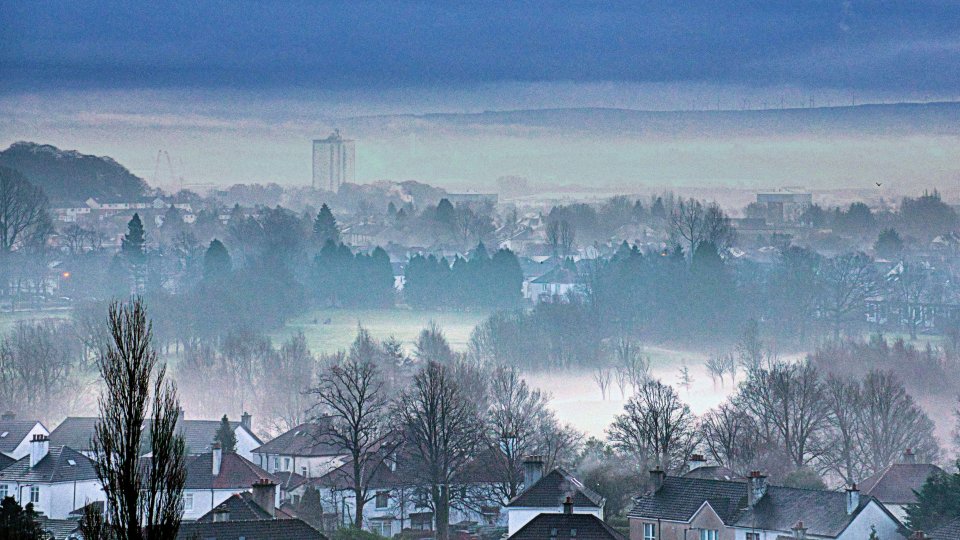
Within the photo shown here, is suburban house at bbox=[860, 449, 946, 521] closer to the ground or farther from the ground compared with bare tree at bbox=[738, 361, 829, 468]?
farther from the ground

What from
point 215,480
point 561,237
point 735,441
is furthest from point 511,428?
point 561,237

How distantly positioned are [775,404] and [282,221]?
76.1 meters

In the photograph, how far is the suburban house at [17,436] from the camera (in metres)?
49.6

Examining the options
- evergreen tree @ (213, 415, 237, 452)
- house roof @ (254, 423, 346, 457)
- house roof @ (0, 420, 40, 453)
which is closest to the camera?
house roof @ (0, 420, 40, 453)

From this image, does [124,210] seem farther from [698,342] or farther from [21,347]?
[21,347]

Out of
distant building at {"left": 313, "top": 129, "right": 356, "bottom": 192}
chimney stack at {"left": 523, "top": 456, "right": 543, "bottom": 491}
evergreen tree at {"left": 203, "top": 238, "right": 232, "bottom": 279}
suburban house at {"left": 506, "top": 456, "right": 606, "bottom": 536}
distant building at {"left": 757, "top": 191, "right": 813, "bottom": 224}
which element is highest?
distant building at {"left": 313, "top": 129, "right": 356, "bottom": 192}

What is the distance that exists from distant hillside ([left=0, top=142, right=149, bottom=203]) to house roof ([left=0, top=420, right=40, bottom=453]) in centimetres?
8651

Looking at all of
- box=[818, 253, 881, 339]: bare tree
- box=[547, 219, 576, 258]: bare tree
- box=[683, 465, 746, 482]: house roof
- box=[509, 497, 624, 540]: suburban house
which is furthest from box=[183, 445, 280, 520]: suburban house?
box=[547, 219, 576, 258]: bare tree

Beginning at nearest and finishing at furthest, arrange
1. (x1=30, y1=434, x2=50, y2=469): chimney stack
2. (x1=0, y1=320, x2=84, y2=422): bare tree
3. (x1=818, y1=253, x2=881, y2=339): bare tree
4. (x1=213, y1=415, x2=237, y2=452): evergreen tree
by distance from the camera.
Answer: (x1=30, y1=434, x2=50, y2=469): chimney stack
(x1=213, y1=415, x2=237, y2=452): evergreen tree
(x1=0, y1=320, x2=84, y2=422): bare tree
(x1=818, y1=253, x2=881, y2=339): bare tree

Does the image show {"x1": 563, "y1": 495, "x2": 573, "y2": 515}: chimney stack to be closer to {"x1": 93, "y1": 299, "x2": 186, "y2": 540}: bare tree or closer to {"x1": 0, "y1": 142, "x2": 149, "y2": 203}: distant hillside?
{"x1": 93, "y1": 299, "x2": 186, "y2": 540}: bare tree

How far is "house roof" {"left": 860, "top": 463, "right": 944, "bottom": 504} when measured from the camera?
134 feet

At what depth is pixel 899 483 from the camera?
1650 inches

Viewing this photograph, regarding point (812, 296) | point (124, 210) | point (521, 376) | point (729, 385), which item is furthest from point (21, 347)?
point (124, 210)

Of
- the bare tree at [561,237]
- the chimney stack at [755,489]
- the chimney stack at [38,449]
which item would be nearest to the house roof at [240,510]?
the chimney stack at [755,489]
